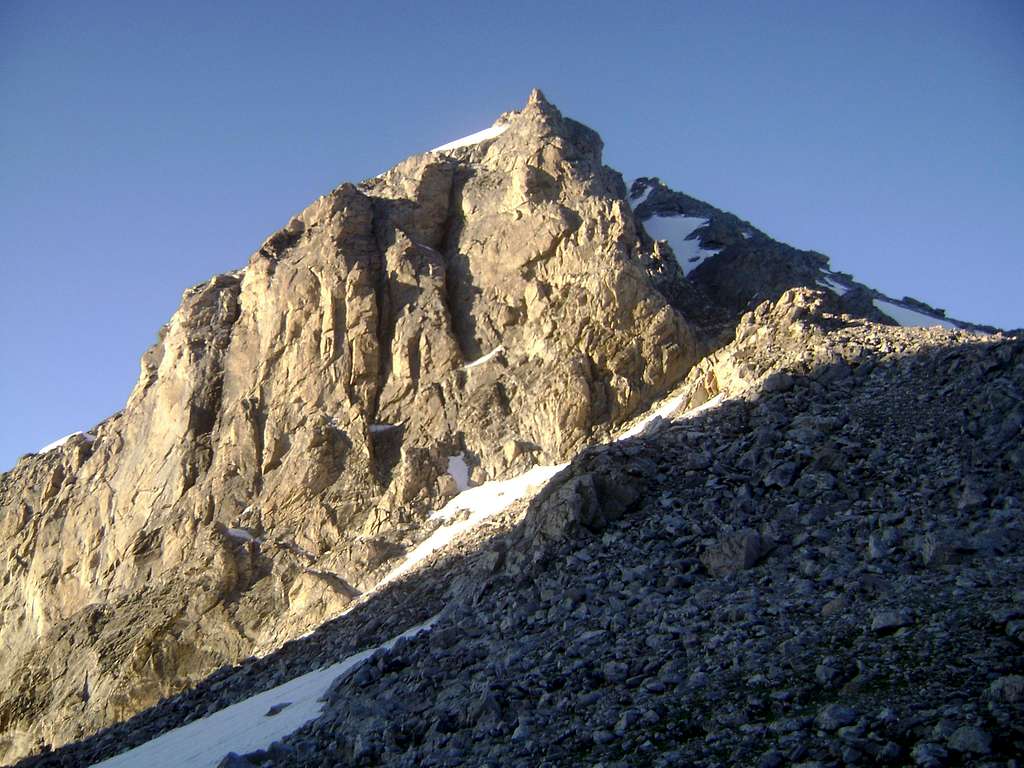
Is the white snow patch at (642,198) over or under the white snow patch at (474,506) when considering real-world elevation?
over

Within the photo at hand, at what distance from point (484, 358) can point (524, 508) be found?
12.5 meters

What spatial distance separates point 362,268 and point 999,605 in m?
35.9

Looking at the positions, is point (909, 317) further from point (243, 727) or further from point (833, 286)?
point (243, 727)

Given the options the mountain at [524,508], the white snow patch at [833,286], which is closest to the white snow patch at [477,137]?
the mountain at [524,508]

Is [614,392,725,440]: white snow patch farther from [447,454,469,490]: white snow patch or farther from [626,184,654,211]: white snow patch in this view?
[626,184,654,211]: white snow patch

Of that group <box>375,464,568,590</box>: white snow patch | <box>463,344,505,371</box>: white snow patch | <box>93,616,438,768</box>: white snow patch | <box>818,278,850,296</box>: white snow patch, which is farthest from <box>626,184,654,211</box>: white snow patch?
<box>93,616,438,768</box>: white snow patch

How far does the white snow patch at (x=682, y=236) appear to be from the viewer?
55.1m

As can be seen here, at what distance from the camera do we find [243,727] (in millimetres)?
20391

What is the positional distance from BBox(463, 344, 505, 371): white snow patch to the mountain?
0.49 ft

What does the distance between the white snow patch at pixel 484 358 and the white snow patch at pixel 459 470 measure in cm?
483

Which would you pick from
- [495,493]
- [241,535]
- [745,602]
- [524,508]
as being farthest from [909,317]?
[745,602]

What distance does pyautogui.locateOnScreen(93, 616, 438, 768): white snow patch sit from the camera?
18734 millimetres

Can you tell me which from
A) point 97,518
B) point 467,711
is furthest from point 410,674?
point 97,518

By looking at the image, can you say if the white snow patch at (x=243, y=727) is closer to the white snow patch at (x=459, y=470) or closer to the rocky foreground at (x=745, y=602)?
the rocky foreground at (x=745, y=602)
